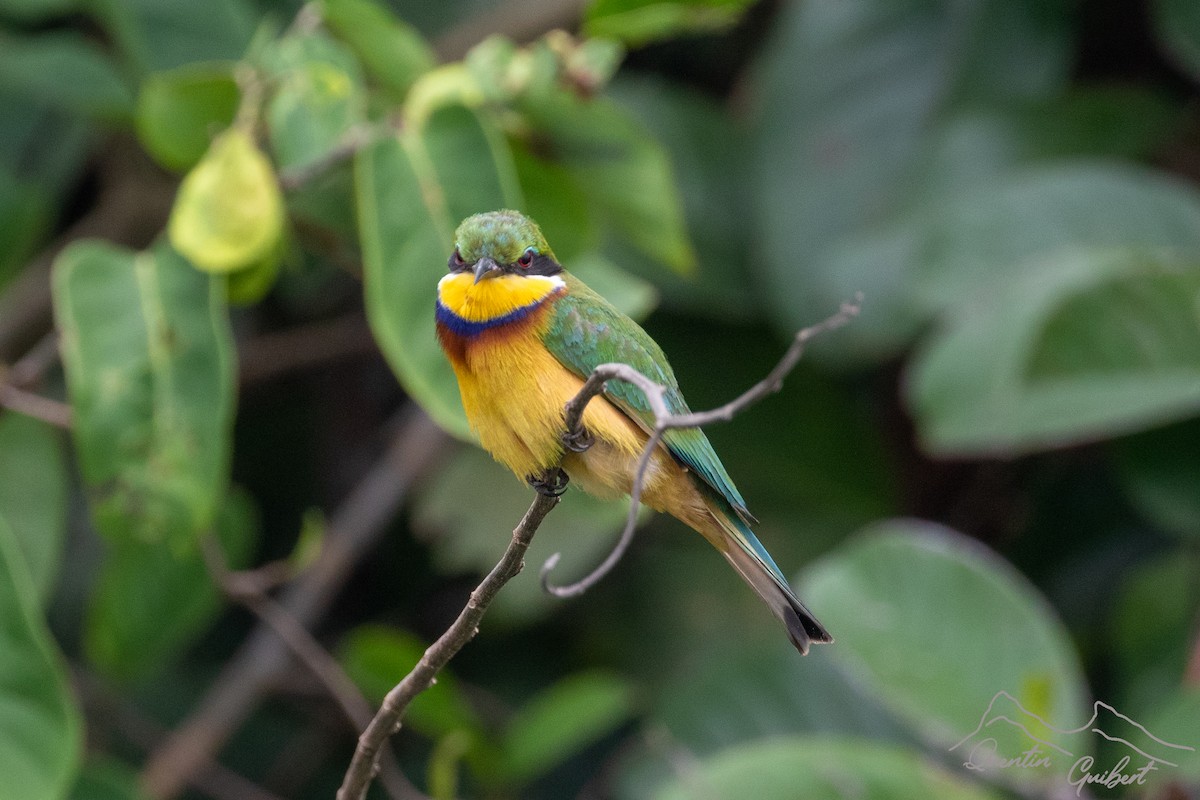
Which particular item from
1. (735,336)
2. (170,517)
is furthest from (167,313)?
(735,336)

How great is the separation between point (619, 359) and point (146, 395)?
1028mm

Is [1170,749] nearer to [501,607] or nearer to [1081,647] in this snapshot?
[1081,647]

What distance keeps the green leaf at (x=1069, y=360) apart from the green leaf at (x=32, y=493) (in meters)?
2.10

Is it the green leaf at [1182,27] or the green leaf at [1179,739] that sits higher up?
the green leaf at [1182,27]

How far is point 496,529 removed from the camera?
363cm

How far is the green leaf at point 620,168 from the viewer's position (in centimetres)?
295

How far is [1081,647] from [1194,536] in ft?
2.33

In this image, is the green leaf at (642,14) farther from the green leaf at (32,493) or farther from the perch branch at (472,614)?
the green leaf at (32,493)

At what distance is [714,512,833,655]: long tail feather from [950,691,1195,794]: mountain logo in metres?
0.56

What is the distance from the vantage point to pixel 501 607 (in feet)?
11.9

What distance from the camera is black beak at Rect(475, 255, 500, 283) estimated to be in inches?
87.4

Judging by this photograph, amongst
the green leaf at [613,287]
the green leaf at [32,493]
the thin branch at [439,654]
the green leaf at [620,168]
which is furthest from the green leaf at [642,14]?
the green leaf at [32,493]

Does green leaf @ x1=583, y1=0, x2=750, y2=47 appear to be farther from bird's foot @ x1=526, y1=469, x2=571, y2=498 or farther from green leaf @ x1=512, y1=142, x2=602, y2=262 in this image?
bird's foot @ x1=526, y1=469, x2=571, y2=498

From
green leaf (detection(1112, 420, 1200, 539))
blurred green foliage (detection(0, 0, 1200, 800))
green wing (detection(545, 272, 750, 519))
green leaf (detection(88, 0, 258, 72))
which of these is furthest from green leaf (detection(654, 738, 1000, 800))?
green leaf (detection(88, 0, 258, 72))
